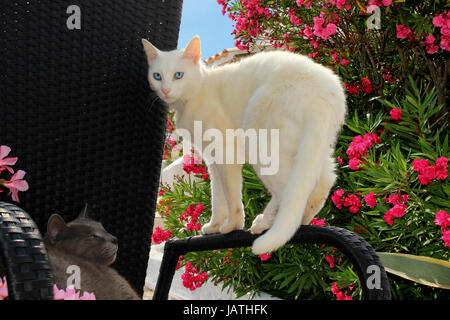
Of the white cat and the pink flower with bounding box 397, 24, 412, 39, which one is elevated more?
the pink flower with bounding box 397, 24, 412, 39

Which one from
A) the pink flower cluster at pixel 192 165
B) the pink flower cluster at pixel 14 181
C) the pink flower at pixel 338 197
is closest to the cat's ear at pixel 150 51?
the pink flower cluster at pixel 14 181

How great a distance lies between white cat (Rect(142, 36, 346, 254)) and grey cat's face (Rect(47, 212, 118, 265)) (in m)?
0.24

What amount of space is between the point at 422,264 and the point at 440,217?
0.67 ft

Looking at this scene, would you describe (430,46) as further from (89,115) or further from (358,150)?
(89,115)

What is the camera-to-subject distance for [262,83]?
0.82 m

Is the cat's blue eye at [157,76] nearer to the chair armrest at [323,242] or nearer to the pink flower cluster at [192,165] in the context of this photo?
the chair armrest at [323,242]

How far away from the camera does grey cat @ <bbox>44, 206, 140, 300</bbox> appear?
0.76 metres

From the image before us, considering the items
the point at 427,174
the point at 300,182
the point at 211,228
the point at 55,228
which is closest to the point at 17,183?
the point at 55,228

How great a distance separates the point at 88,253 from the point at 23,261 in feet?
1.26

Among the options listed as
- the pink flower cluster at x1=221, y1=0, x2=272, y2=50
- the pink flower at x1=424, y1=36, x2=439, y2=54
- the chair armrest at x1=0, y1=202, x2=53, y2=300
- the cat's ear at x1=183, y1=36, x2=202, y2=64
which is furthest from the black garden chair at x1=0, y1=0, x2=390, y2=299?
the pink flower cluster at x1=221, y1=0, x2=272, y2=50

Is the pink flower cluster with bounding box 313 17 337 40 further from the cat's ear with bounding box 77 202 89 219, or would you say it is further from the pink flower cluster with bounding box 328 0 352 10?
the cat's ear with bounding box 77 202 89 219

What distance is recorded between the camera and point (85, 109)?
0.84m

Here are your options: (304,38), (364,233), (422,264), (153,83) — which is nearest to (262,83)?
(153,83)
